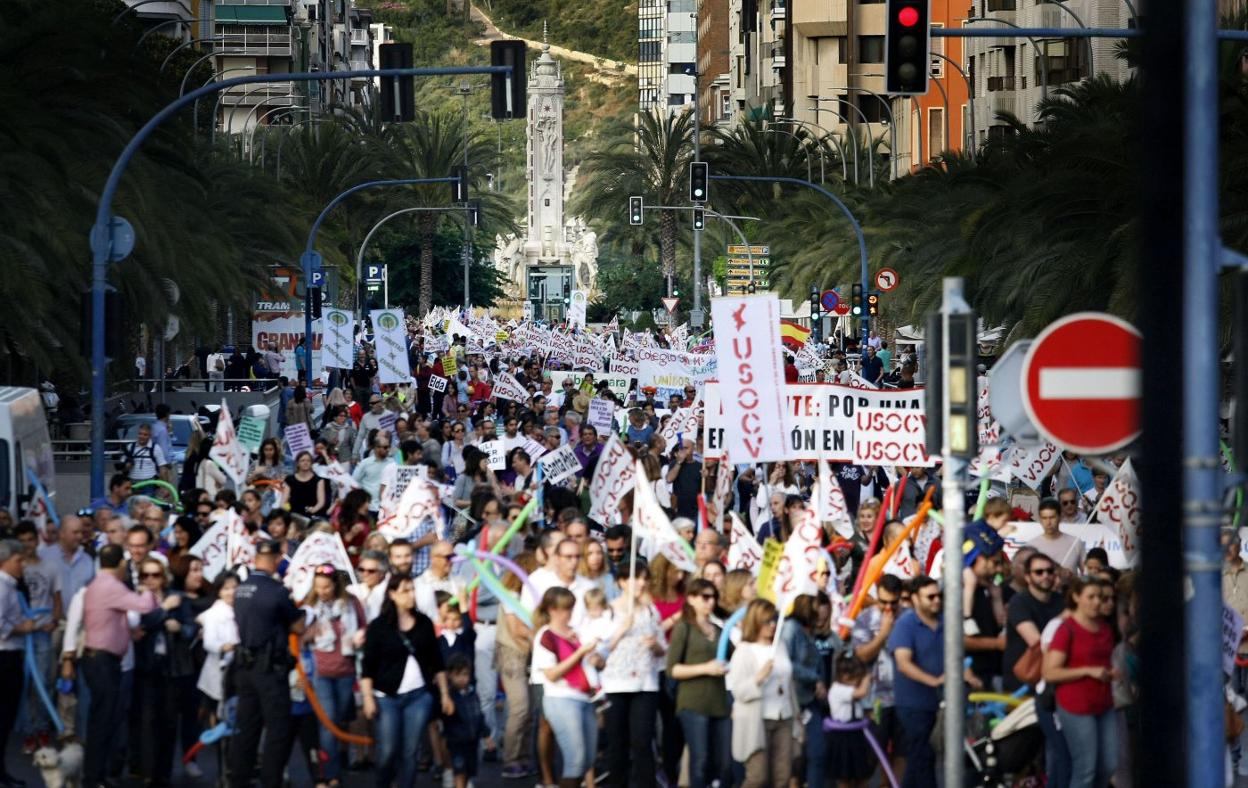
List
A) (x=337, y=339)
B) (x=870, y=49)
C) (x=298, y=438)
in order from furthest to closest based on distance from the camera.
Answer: (x=870, y=49) → (x=337, y=339) → (x=298, y=438)

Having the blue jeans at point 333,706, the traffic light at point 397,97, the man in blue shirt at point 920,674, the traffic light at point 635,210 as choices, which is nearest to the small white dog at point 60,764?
the blue jeans at point 333,706

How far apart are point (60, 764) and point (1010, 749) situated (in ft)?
14.5

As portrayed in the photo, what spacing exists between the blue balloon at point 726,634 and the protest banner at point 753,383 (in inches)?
98.9

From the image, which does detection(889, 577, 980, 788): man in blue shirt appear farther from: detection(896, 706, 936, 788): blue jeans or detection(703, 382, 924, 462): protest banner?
detection(703, 382, 924, 462): protest banner

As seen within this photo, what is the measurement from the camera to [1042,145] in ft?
118

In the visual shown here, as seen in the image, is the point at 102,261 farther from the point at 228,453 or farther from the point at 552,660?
A: the point at 552,660

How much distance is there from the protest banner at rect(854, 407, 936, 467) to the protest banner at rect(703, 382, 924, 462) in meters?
0.02

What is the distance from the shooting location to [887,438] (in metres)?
17.0

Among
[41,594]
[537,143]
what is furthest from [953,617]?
[537,143]

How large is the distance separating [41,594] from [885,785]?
15.1 feet

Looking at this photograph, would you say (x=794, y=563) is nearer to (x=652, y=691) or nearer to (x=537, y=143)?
(x=652, y=691)

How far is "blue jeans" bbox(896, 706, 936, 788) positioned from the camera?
1070 centimetres

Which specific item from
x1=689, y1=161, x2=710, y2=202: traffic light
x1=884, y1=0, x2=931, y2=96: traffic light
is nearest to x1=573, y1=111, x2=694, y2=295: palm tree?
x1=689, y1=161, x2=710, y2=202: traffic light

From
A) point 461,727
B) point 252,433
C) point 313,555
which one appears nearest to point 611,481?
point 313,555
